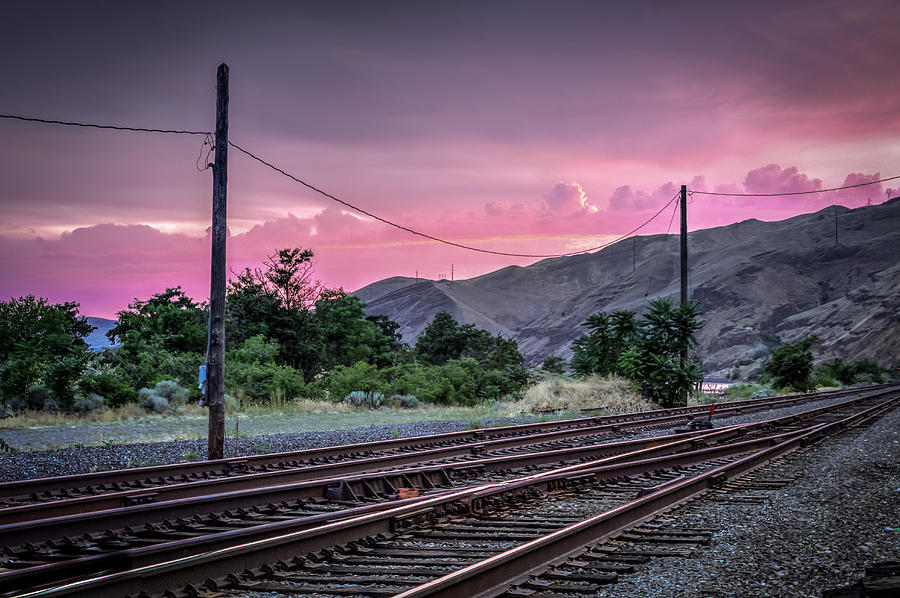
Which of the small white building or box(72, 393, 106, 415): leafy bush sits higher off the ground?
box(72, 393, 106, 415): leafy bush

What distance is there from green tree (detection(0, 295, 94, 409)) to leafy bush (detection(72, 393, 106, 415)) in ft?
0.98

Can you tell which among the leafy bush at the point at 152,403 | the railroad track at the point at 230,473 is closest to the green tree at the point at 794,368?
the railroad track at the point at 230,473

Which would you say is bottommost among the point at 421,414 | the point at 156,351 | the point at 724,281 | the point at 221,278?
the point at 421,414

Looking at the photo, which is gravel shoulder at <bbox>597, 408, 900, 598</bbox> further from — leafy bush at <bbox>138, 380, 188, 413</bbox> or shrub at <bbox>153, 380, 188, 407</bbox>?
shrub at <bbox>153, 380, 188, 407</bbox>

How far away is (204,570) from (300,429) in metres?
14.0

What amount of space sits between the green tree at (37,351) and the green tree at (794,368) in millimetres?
36514

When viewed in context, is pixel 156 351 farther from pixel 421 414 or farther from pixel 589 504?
pixel 589 504

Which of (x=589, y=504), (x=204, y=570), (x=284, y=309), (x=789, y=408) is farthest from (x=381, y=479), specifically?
(x=284, y=309)

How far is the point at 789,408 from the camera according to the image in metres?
24.3

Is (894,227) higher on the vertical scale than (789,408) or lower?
higher

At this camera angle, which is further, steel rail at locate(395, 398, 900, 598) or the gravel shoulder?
the gravel shoulder

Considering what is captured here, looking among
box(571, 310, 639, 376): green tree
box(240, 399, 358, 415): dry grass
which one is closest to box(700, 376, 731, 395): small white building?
box(571, 310, 639, 376): green tree

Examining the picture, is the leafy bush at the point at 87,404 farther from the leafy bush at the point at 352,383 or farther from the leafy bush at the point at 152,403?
the leafy bush at the point at 352,383

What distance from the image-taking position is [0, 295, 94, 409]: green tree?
22281 millimetres
